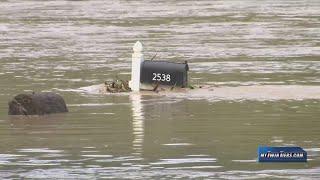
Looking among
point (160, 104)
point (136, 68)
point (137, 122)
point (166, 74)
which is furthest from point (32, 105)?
point (166, 74)

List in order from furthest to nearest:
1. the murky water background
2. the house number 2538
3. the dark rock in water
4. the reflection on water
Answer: the house number 2538, the dark rock in water, the reflection on water, the murky water background

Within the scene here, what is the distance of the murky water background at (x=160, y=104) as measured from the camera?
1155 cm

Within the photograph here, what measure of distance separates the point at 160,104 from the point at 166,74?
2.50m

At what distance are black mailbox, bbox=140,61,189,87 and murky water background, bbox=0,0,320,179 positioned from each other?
106 centimetres

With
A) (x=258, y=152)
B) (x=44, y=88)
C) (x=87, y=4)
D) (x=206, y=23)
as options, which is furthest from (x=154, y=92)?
(x=87, y=4)

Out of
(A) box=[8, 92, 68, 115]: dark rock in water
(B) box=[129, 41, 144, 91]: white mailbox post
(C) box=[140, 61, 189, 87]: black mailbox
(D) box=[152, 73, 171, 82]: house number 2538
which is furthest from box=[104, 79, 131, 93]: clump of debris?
(A) box=[8, 92, 68, 115]: dark rock in water

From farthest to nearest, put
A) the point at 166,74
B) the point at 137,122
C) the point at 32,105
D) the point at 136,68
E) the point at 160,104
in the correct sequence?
the point at 136,68 → the point at 166,74 → the point at 160,104 → the point at 32,105 → the point at 137,122

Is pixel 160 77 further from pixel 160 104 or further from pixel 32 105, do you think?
pixel 32 105

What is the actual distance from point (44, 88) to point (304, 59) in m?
9.23

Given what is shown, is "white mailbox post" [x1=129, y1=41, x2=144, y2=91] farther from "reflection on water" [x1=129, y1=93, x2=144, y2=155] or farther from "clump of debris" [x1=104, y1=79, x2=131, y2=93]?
"reflection on water" [x1=129, y1=93, x2=144, y2=155]

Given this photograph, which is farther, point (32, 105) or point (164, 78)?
point (164, 78)

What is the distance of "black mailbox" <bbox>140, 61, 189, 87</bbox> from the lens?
20.8 m

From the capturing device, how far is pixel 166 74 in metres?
20.8

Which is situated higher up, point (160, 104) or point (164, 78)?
point (164, 78)
